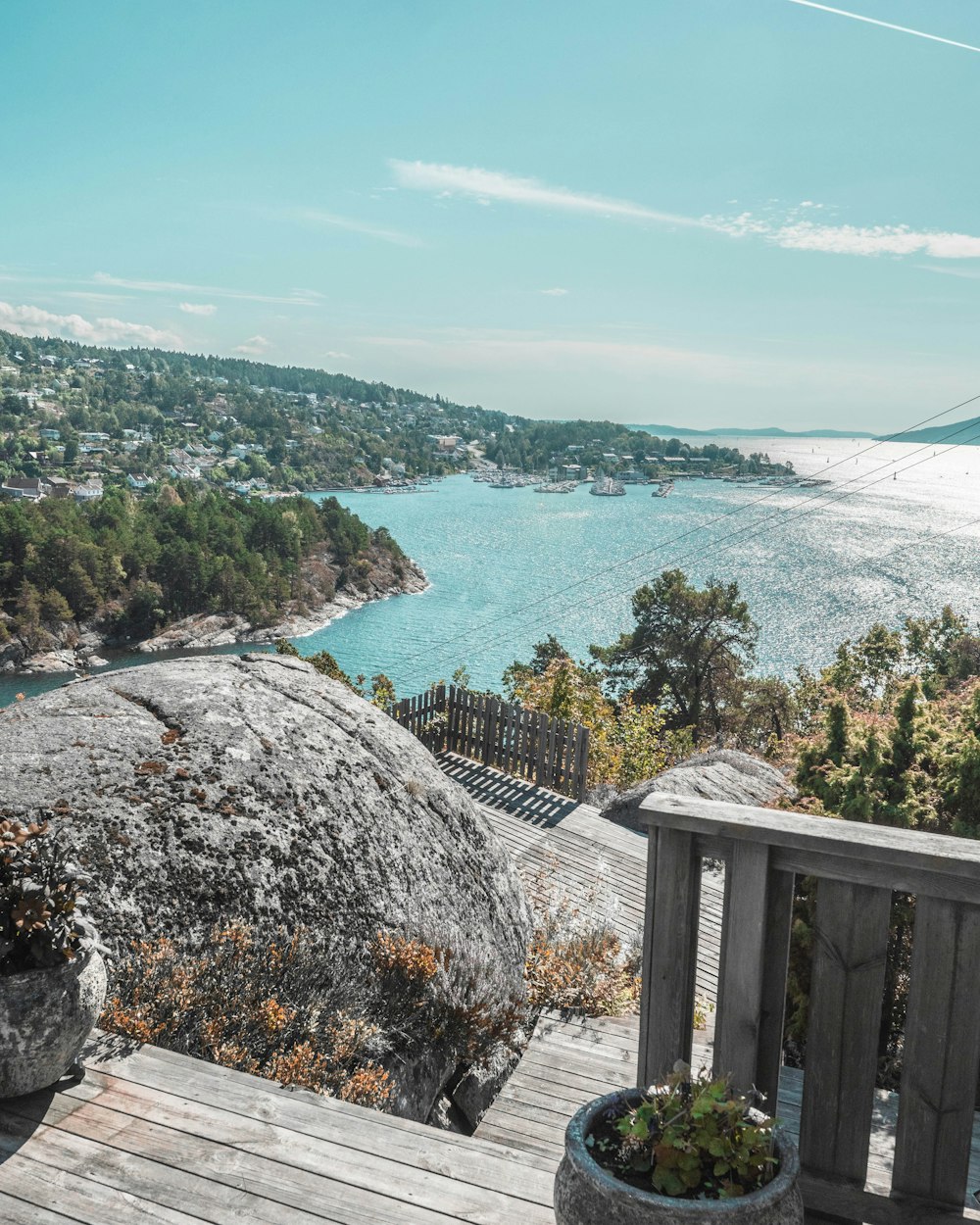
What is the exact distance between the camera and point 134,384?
197750 mm

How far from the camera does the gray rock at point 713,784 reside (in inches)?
403

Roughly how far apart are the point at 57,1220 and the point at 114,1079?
20.8 inches

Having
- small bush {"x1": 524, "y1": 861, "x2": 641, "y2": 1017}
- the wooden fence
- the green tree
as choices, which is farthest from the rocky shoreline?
small bush {"x1": 524, "y1": 861, "x2": 641, "y2": 1017}

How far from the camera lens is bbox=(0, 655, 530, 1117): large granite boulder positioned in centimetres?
335

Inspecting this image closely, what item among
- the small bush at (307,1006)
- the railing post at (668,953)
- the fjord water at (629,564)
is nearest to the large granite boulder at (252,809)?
the small bush at (307,1006)

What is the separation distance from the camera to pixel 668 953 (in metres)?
2.10

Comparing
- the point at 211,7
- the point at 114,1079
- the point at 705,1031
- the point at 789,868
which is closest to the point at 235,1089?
the point at 114,1079

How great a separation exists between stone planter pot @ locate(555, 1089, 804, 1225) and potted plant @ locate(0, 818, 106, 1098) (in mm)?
1441

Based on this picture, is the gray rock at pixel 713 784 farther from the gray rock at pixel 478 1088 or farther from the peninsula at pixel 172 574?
the peninsula at pixel 172 574

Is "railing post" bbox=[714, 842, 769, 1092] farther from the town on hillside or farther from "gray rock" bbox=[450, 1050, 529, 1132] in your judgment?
the town on hillside

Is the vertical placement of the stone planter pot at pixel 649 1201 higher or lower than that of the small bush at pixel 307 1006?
higher

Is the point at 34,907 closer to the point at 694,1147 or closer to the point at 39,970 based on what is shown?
the point at 39,970

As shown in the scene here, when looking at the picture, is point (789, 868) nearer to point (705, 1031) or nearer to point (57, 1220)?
point (57, 1220)

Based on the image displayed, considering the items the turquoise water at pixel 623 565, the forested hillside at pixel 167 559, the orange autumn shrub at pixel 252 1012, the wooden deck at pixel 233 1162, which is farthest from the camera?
the forested hillside at pixel 167 559
